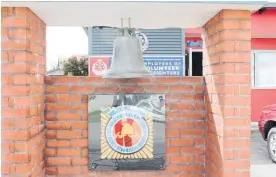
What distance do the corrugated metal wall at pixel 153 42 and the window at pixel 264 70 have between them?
185 inches

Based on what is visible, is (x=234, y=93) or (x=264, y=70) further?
(x=264, y=70)

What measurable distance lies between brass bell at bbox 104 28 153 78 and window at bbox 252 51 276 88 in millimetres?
9941

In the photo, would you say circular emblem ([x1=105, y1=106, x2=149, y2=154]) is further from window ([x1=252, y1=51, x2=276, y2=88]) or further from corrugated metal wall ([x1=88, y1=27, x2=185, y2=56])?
window ([x1=252, y1=51, x2=276, y2=88])

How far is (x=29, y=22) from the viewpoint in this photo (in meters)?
2.70

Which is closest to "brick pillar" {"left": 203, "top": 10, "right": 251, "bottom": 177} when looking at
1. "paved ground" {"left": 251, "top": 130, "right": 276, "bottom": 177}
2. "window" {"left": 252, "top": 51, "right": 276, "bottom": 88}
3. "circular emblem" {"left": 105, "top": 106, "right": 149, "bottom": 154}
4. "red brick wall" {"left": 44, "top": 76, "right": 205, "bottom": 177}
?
"red brick wall" {"left": 44, "top": 76, "right": 205, "bottom": 177}

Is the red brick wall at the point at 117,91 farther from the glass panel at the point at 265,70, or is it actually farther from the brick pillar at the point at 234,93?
the glass panel at the point at 265,70

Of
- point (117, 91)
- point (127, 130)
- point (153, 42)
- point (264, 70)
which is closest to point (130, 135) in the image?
point (127, 130)

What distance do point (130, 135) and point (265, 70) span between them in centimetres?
1019

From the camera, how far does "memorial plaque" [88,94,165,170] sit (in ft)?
10.6

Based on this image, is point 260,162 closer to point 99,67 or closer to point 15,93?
point 99,67

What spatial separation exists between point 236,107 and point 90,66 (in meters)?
5.78

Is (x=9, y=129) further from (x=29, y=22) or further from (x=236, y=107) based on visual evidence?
(x=236, y=107)

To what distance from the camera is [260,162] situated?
6887 millimetres

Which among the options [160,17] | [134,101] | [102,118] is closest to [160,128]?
[134,101]
